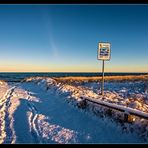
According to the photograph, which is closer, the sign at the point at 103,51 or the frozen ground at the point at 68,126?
the frozen ground at the point at 68,126

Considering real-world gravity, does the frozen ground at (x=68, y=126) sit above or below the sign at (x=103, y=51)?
below

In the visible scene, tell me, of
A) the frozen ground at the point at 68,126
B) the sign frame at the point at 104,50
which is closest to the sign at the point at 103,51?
the sign frame at the point at 104,50

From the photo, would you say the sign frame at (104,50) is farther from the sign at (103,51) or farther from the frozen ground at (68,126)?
the frozen ground at (68,126)

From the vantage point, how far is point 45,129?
10.2 meters

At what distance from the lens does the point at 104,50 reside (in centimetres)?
1675

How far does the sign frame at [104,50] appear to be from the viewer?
1667 cm

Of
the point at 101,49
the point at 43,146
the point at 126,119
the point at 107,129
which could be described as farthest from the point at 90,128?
the point at 101,49

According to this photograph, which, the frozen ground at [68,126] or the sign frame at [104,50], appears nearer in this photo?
the frozen ground at [68,126]

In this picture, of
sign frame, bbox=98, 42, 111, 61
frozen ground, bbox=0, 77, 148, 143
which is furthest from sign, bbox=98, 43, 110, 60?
frozen ground, bbox=0, 77, 148, 143

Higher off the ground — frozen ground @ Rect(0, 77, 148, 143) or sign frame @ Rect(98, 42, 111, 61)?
sign frame @ Rect(98, 42, 111, 61)

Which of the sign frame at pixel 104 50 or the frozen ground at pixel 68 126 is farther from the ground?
the sign frame at pixel 104 50

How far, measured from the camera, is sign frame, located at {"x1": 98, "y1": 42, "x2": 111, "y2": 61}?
16672mm

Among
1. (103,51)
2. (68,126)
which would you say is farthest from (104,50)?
(68,126)

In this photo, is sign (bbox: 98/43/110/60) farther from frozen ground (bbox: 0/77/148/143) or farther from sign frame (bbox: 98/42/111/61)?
frozen ground (bbox: 0/77/148/143)
